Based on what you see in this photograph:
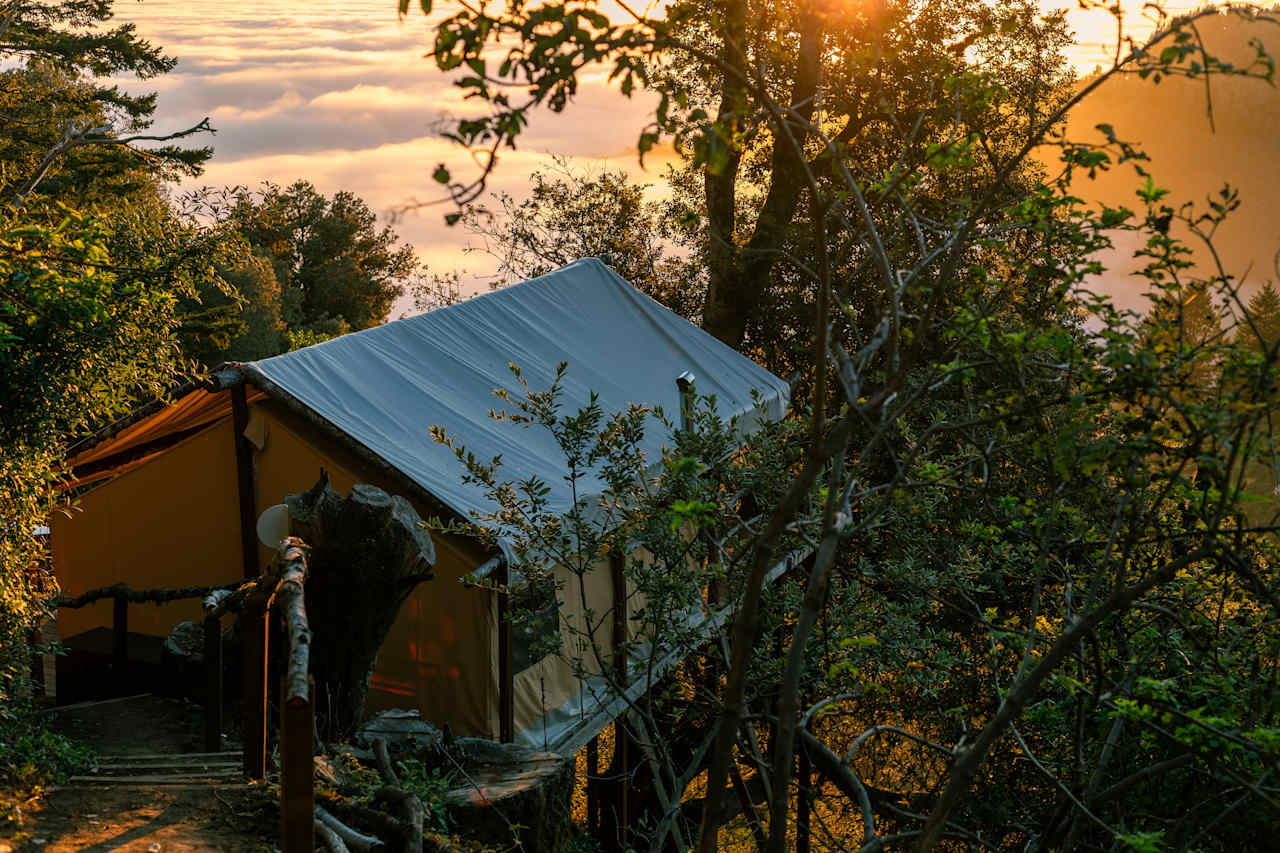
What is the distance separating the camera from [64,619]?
8391 mm

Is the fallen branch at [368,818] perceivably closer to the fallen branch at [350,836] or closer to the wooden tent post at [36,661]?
the fallen branch at [350,836]

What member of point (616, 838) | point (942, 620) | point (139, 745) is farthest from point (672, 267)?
point (139, 745)

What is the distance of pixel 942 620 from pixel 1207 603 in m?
5.60

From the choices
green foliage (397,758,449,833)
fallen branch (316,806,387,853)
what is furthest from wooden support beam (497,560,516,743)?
fallen branch (316,806,387,853)

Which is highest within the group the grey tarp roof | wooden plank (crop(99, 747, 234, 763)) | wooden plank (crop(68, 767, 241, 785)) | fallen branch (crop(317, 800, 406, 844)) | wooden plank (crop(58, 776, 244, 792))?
the grey tarp roof

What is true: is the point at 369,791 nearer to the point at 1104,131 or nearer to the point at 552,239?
the point at 1104,131

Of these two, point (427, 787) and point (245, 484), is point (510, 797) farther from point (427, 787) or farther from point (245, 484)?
point (245, 484)

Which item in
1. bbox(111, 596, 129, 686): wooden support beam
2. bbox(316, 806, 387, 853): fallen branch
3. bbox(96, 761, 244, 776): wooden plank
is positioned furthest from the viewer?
bbox(111, 596, 129, 686): wooden support beam

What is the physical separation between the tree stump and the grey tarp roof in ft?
4.62

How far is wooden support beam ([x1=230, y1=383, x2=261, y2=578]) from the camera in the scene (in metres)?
7.24

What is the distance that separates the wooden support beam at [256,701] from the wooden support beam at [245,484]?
279cm

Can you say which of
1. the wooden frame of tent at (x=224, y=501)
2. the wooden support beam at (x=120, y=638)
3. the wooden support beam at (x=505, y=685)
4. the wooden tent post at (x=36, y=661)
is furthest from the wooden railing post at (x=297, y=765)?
the wooden support beam at (x=120, y=638)

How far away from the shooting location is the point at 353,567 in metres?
4.84

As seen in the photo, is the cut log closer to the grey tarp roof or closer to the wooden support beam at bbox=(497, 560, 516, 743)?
the wooden support beam at bbox=(497, 560, 516, 743)
